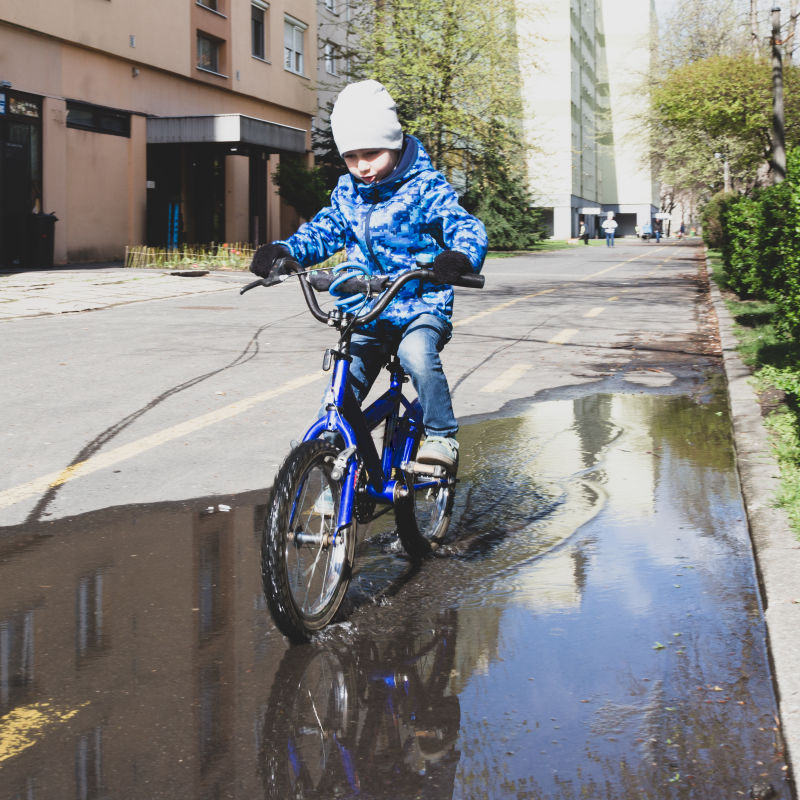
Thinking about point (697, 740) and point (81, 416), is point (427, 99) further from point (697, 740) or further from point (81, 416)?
point (697, 740)

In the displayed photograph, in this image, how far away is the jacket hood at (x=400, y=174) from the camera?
13.8 ft

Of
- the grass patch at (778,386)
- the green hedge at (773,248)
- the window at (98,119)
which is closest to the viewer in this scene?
the grass patch at (778,386)

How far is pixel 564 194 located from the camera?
91.2 m

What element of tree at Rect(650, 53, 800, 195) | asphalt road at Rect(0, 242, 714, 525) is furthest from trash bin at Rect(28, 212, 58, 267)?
tree at Rect(650, 53, 800, 195)

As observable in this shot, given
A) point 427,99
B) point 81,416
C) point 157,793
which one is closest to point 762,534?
point 157,793

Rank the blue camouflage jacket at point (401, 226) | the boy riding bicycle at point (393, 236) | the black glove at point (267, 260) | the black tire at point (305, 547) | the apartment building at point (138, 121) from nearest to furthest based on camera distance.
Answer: the black tire at point (305, 547) < the black glove at point (267, 260) < the boy riding bicycle at point (393, 236) < the blue camouflage jacket at point (401, 226) < the apartment building at point (138, 121)

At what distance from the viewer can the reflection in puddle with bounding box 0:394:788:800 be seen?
9.24 ft

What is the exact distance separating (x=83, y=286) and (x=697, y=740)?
1769 cm

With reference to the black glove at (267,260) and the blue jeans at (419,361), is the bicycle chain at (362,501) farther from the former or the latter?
the black glove at (267,260)

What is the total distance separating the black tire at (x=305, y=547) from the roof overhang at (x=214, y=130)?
26.2m

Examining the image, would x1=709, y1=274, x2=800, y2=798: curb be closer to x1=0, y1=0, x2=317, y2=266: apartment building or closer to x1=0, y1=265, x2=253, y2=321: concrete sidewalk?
x1=0, y1=265, x2=253, y2=321: concrete sidewalk

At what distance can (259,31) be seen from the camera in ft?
123

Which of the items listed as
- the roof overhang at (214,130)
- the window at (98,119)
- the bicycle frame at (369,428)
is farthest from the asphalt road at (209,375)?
the roof overhang at (214,130)

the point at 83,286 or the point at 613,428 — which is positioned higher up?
the point at 83,286
